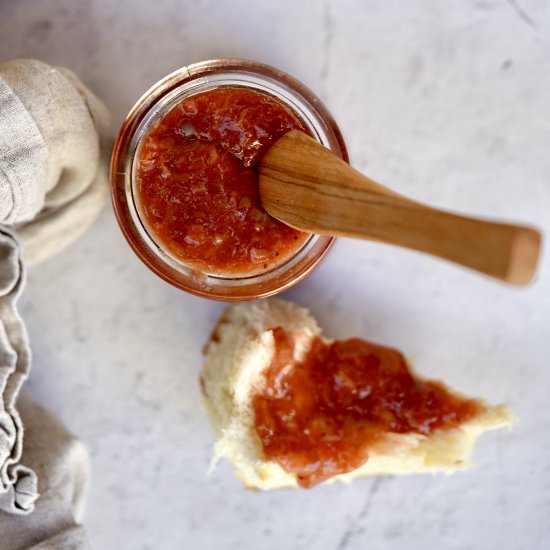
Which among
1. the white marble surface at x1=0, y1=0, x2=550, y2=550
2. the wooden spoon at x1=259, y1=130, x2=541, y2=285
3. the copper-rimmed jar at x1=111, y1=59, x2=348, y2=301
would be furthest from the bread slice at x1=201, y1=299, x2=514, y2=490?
the wooden spoon at x1=259, y1=130, x2=541, y2=285

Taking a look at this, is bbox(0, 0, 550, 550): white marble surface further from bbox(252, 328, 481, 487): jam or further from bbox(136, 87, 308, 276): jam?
bbox(136, 87, 308, 276): jam

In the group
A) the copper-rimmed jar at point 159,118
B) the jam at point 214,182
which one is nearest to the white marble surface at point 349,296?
the copper-rimmed jar at point 159,118

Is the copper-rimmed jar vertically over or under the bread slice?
over

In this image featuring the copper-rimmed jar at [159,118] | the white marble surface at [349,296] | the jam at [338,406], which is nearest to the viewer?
the copper-rimmed jar at [159,118]

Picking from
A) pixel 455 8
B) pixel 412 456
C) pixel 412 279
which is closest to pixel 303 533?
pixel 412 456

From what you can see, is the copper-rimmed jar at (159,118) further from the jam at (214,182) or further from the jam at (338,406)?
the jam at (338,406)

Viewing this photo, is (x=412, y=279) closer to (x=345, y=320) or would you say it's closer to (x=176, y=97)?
(x=345, y=320)
